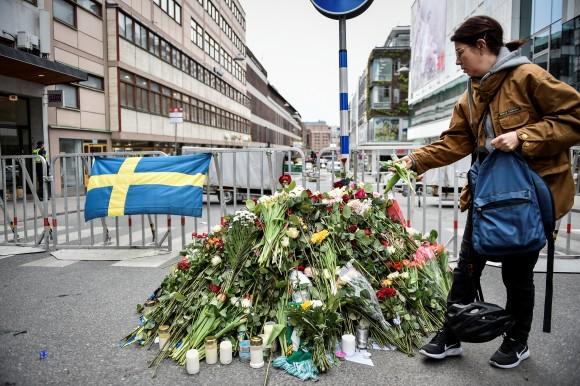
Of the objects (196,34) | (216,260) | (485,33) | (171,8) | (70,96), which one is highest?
(196,34)

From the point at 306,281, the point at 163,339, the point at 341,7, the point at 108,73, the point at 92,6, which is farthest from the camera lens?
the point at 108,73

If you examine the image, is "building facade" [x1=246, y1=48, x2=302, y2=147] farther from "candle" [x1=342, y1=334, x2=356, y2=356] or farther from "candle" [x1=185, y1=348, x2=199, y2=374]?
"candle" [x1=185, y1=348, x2=199, y2=374]

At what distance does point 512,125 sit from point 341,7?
2.92 m

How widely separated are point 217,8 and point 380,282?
4824cm

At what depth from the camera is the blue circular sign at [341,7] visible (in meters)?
4.74

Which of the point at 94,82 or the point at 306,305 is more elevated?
the point at 94,82

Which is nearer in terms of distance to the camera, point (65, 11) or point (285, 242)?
point (285, 242)

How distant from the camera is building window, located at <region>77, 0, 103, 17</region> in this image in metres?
20.5

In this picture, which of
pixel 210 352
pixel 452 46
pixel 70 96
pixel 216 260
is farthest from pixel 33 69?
pixel 452 46

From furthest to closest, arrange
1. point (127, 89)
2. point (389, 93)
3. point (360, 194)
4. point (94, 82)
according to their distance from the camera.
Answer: point (389, 93)
point (127, 89)
point (94, 82)
point (360, 194)

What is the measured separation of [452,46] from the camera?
102ft

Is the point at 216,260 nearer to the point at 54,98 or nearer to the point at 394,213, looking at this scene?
the point at 394,213

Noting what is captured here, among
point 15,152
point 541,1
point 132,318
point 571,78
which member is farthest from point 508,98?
point 541,1

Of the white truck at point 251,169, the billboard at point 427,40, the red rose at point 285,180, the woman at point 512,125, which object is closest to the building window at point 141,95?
the white truck at point 251,169
